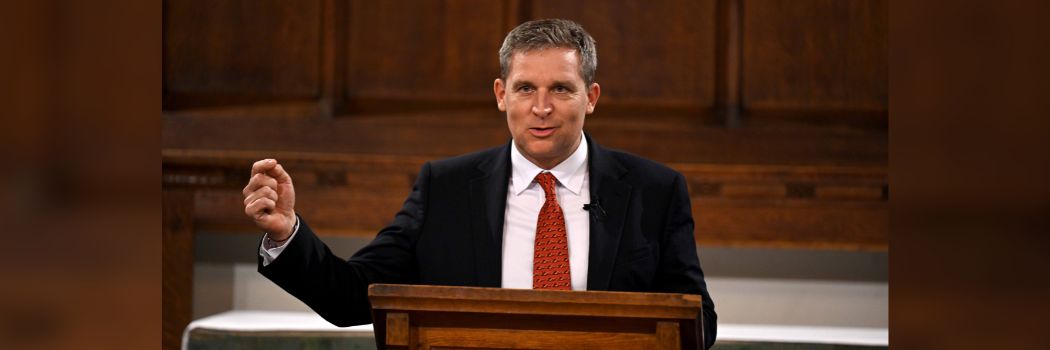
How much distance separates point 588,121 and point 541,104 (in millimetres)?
2151

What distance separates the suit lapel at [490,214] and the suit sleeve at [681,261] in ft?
1.15

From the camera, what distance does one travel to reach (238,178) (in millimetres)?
4219

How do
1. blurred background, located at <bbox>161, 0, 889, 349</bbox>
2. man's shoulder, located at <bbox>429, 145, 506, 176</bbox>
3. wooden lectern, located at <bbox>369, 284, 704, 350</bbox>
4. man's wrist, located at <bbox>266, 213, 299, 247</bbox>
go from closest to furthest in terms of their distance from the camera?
wooden lectern, located at <bbox>369, 284, 704, 350</bbox>
man's wrist, located at <bbox>266, 213, 299, 247</bbox>
man's shoulder, located at <bbox>429, 145, 506, 176</bbox>
blurred background, located at <bbox>161, 0, 889, 349</bbox>

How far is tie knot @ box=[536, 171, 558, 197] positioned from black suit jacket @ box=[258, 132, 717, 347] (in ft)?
0.26

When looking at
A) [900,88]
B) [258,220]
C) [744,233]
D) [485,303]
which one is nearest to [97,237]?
[900,88]

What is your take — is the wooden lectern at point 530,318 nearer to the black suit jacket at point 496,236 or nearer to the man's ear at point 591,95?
the black suit jacket at point 496,236

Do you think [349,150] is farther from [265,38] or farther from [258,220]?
[258,220]

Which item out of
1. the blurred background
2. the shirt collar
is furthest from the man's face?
the blurred background

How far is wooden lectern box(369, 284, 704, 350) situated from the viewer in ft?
4.94

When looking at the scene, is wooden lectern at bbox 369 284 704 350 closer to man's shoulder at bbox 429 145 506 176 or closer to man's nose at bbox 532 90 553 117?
man's nose at bbox 532 90 553 117

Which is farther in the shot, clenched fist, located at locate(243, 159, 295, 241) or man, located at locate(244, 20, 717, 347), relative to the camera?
man, located at locate(244, 20, 717, 347)

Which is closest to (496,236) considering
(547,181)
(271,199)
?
(547,181)

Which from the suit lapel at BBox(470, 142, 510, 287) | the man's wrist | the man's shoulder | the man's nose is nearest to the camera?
the man's wrist

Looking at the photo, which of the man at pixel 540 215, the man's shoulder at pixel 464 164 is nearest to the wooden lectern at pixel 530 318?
the man at pixel 540 215
